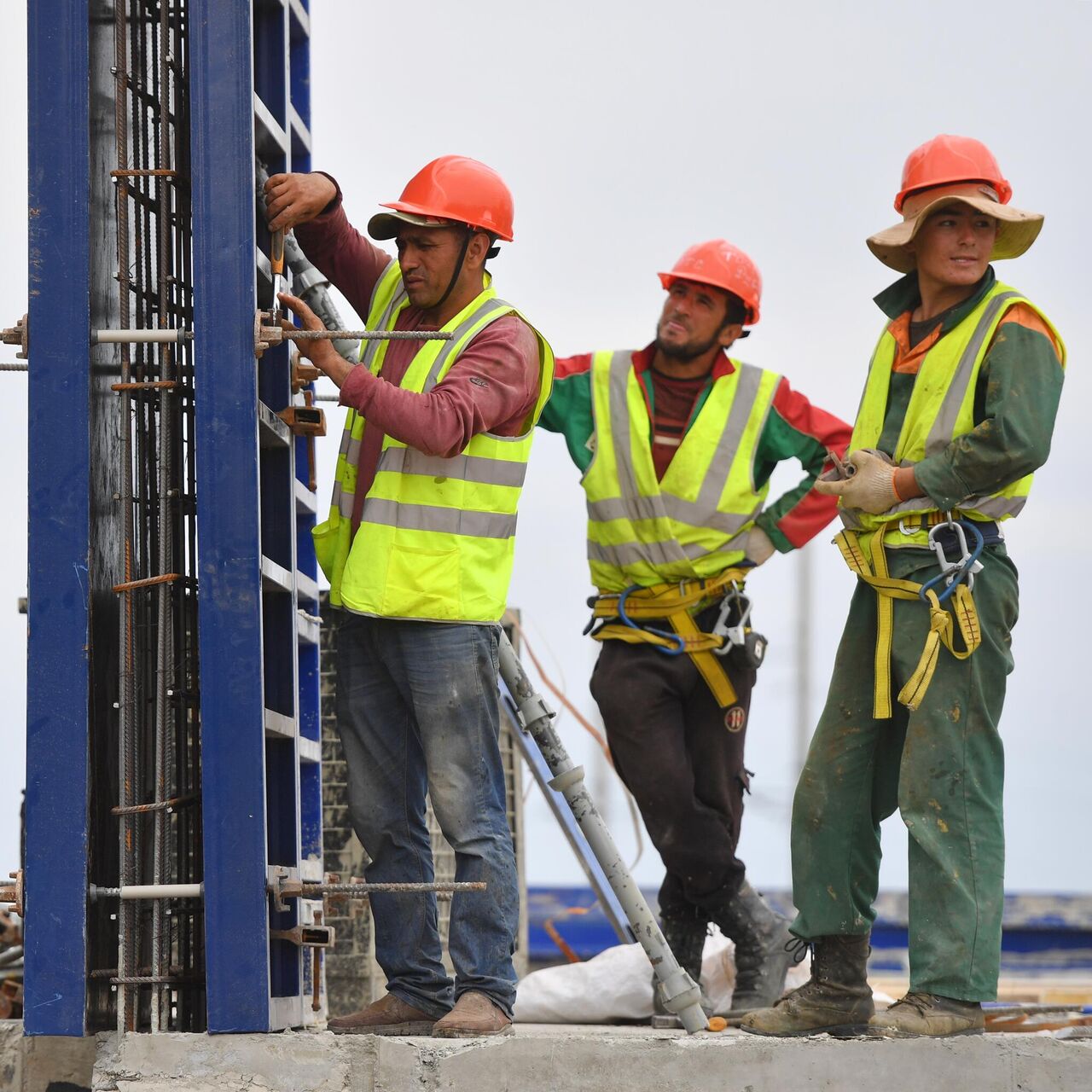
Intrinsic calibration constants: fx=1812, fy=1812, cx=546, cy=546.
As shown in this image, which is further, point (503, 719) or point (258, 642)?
point (503, 719)

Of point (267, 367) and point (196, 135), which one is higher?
point (196, 135)

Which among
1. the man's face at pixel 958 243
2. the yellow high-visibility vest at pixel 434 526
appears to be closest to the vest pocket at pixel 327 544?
the yellow high-visibility vest at pixel 434 526

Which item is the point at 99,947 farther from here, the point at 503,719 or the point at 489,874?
the point at 503,719

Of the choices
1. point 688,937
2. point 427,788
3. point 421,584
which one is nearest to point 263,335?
point 421,584

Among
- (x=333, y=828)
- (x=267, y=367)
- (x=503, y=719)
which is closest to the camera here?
(x=267, y=367)

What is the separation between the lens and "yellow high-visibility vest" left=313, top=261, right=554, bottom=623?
4.73 meters

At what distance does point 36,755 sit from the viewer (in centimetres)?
455

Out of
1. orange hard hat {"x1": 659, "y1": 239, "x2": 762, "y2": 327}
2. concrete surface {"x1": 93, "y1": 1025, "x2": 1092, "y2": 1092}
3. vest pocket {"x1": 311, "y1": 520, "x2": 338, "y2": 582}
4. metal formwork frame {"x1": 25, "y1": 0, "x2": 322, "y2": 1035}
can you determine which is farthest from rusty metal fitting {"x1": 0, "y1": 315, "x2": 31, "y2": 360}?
orange hard hat {"x1": 659, "y1": 239, "x2": 762, "y2": 327}

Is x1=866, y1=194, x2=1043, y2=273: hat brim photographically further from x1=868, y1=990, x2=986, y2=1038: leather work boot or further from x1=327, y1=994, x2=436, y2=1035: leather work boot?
x1=327, y1=994, x2=436, y2=1035: leather work boot

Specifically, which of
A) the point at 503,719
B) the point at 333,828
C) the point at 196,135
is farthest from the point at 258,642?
the point at 503,719

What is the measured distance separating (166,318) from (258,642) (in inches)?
40.1

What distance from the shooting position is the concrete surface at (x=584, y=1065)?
4.31m

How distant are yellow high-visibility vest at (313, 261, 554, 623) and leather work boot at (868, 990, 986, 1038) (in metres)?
1.45

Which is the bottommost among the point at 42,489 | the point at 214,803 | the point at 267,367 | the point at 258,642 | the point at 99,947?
the point at 99,947
